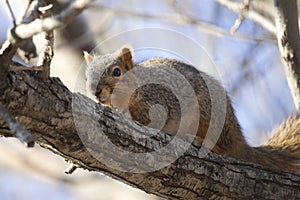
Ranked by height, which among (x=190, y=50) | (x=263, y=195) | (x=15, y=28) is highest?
(x=190, y=50)

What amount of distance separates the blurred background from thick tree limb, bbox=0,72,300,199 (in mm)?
743

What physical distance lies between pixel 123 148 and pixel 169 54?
1384 millimetres

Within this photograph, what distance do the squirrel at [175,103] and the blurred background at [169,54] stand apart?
21 centimetres

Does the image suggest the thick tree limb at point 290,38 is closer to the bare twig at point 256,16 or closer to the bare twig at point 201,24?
the bare twig at point 256,16

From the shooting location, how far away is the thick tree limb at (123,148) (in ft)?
5.85

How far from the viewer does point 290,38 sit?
2242 millimetres

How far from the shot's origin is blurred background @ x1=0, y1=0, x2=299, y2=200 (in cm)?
319

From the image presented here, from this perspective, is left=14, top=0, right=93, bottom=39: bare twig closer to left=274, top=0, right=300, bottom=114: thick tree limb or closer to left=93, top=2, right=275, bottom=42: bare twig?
left=274, top=0, right=300, bottom=114: thick tree limb

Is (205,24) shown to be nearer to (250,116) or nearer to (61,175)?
(250,116)

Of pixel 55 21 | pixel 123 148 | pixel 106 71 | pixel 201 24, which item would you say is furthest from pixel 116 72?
pixel 55 21

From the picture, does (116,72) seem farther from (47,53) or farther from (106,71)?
(47,53)

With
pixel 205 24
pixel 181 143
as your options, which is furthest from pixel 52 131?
pixel 205 24

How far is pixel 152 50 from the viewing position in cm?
336

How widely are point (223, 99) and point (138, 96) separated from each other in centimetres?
39
